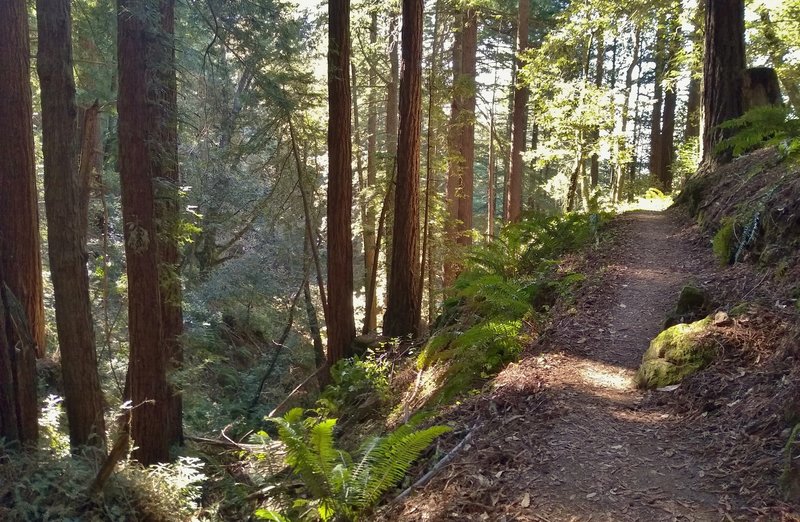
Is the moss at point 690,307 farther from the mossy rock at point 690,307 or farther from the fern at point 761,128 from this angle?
the fern at point 761,128

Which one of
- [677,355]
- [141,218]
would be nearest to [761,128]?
[677,355]

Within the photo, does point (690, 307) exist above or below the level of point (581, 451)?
above

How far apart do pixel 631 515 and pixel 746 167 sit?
669 cm

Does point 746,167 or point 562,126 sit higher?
point 562,126

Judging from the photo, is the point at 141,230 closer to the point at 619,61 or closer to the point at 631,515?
the point at 631,515

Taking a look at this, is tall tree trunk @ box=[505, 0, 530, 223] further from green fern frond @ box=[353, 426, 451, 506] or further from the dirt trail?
green fern frond @ box=[353, 426, 451, 506]

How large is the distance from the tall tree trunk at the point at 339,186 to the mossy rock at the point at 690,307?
5737mm

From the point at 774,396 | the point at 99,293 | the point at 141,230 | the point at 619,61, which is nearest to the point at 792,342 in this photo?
the point at 774,396

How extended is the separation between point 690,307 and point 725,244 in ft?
4.93

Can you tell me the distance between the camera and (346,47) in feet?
30.5

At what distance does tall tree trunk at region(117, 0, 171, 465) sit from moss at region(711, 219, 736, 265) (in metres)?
6.89

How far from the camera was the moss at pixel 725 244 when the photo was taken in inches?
239

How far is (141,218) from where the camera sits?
7.24 m

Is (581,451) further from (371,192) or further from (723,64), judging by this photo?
(371,192)
